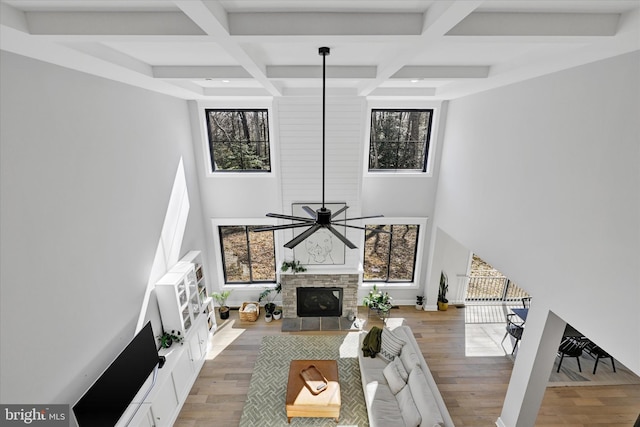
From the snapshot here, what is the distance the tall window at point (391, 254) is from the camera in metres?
6.81

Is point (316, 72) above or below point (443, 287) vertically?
above

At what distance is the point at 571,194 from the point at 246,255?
19.6 ft

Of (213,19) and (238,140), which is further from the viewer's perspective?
(238,140)

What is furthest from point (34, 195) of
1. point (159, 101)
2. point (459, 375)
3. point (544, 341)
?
point (459, 375)

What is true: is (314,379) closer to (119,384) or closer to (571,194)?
(119,384)

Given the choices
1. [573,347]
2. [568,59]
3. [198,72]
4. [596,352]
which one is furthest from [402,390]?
[198,72]

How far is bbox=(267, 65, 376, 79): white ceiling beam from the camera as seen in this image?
3449mm

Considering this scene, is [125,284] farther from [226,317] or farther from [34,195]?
[226,317]

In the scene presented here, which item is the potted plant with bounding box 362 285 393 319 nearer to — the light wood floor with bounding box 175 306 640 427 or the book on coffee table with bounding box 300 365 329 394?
the light wood floor with bounding box 175 306 640 427

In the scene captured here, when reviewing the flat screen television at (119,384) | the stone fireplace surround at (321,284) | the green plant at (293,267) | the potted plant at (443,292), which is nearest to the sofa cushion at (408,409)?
the stone fireplace surround at (321,284)

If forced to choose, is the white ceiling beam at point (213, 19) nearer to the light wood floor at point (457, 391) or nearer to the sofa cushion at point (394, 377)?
the sofa cushion at point (394, 377)

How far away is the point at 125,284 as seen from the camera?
12.5 feet

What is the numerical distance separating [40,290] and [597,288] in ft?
16.9

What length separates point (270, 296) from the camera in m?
7.08
